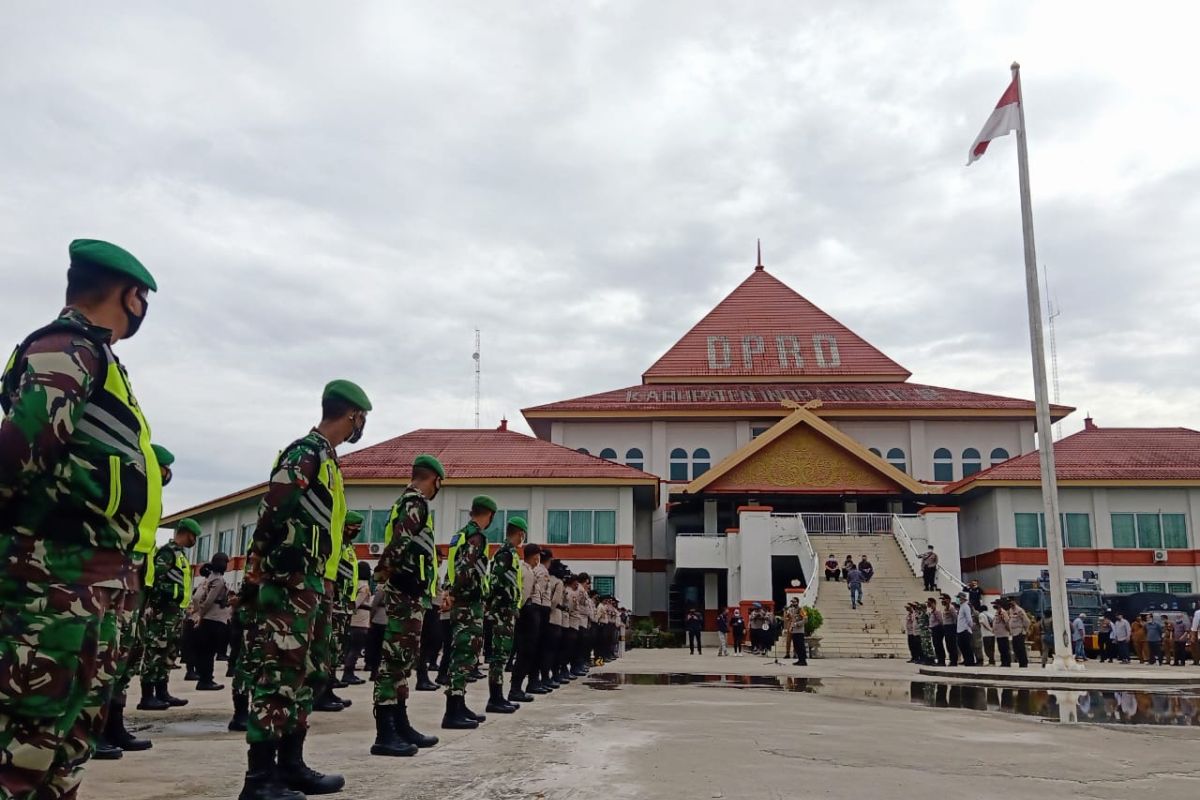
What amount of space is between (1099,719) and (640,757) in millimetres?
6397

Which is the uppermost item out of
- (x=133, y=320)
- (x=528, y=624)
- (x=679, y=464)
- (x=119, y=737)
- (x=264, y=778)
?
(x=679, y=464)

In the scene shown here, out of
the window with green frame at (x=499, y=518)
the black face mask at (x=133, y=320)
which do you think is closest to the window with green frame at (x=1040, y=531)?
the window with green frame at (x=499, y=518)

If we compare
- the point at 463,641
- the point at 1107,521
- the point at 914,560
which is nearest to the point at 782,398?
the point at 914,560

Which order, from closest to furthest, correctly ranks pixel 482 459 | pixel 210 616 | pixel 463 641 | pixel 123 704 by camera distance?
1. pixel 123 704
2. pixel 463 641
3. pixel 210 616
4. pixel 482 459

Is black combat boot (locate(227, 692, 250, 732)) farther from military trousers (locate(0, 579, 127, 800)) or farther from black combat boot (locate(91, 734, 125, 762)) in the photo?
military trousers (locate(0, 579, 127, 800))

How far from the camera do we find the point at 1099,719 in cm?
1009

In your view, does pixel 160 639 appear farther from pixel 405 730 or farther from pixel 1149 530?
pixel 1149 530

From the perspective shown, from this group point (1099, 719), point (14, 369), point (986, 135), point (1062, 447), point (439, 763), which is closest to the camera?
point (14, 369)

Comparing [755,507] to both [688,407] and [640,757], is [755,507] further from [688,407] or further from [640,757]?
[640,757]

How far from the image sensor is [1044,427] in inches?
741

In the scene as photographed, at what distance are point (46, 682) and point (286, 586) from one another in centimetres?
205

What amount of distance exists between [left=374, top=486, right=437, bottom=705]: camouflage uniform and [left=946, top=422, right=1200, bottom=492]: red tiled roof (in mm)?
31345

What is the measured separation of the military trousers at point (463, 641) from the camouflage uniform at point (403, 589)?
1.01 m

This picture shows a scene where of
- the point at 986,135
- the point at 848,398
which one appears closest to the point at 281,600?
the point at 986,135
